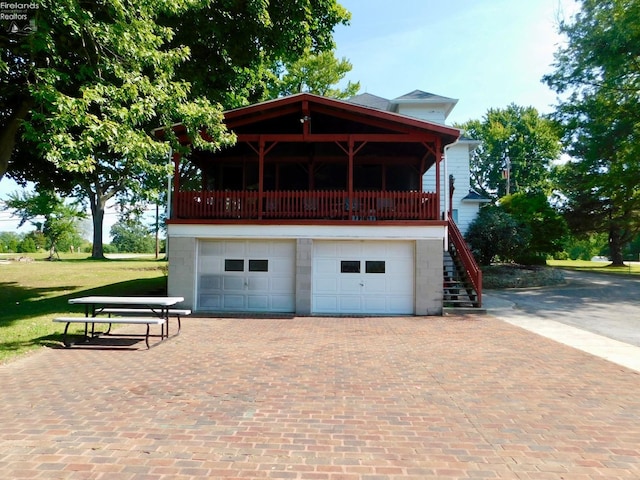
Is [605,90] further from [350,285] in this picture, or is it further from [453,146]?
[350,285]

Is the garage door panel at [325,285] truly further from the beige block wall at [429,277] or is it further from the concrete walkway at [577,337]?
the concrete walkway at [577,337]

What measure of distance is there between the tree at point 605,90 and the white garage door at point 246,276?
70.3 ft

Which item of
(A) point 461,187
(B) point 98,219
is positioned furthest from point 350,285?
(B) point 98,219

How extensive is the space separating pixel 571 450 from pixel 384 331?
5963 mm

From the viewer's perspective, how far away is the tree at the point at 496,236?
20.3 m

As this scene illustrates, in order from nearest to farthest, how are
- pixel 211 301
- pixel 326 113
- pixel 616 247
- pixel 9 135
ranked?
pixel 9 135 → pixel 211 301 → pixel 326 113 → pixel 616 247

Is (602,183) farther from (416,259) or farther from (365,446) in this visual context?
(365,446)

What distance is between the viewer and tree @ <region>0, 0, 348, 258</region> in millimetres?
7664

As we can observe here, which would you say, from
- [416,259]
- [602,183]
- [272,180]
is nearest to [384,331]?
[416,259]

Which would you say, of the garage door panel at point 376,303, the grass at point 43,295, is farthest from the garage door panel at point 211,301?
the garage door panel at point 376,303

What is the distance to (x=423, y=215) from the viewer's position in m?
12.4

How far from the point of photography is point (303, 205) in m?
12.9

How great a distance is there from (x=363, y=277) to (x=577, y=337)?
5847mm

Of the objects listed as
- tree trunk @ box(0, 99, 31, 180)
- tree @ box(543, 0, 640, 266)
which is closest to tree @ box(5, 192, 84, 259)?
tree trunk @ box(0, 99, 31, 180)
